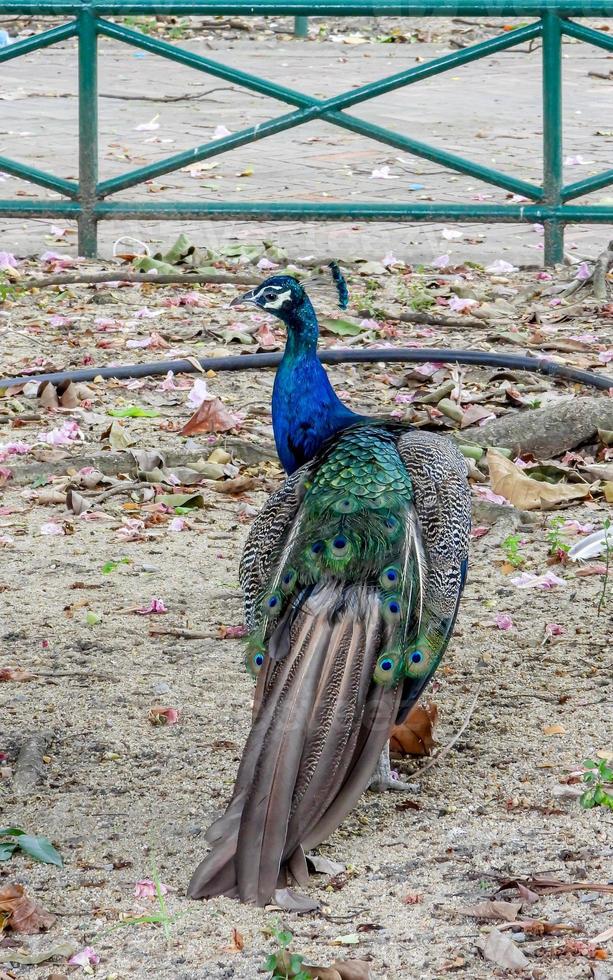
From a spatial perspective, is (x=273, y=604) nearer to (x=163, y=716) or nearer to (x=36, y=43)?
(x=163, y=716)

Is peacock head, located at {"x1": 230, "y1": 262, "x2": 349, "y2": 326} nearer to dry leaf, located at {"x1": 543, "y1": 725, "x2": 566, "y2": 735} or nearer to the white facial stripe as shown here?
the white facial stripe

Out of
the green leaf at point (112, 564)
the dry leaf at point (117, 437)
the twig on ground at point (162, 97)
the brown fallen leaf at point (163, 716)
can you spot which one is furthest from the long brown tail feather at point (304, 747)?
the twig on ground at point (162, 97)

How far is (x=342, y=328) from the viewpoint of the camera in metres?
6.42

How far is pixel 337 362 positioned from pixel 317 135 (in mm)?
5087

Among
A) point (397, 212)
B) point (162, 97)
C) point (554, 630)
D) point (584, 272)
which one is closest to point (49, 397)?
point (397, 212)

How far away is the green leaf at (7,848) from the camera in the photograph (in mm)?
2865

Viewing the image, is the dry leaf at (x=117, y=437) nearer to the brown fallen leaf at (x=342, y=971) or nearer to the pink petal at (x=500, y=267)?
the pink petal at (x=500, y=267)

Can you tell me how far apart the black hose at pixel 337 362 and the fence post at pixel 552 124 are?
1.55 m

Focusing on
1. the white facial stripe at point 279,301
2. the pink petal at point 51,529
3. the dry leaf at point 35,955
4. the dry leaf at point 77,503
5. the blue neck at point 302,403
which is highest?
the white facial stripe at point 279,301

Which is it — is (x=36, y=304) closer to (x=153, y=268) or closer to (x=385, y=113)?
(x=153, y=268)

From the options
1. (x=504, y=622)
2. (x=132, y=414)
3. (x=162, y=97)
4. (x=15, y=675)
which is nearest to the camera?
(x=15, y=675)

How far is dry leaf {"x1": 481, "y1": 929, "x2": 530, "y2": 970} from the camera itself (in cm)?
242

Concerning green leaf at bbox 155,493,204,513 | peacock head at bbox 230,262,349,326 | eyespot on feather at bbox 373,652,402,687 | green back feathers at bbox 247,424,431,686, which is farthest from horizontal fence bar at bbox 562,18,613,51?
eyespot on feather at bbox 373,652,402,687

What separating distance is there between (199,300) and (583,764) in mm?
4052
